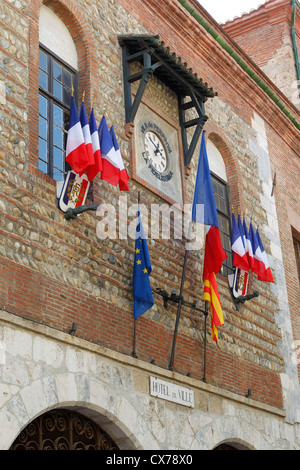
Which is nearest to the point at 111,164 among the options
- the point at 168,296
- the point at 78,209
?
the point at 78,209

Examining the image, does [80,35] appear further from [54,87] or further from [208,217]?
[208,217]

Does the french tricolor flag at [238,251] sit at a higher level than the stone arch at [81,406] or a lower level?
higher

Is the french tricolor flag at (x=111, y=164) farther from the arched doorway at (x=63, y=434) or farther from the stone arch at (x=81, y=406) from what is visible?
the arched doorway at (x=63, y=434)

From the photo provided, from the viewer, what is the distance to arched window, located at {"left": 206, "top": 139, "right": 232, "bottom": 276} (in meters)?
12.0

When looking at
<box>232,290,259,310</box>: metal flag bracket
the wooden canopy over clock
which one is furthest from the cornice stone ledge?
the wooden canopy over clock

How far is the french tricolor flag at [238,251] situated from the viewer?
439 inches

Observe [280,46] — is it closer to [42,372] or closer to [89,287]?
[89,287]

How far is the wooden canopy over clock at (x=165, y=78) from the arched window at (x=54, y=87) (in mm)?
896

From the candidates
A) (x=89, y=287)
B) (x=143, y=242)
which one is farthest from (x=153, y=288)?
(x=89, y=287)

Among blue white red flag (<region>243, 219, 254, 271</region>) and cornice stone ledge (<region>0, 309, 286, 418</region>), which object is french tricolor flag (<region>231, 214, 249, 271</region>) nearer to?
blue white red flag (<region>243, 219, 254, 271</region>)

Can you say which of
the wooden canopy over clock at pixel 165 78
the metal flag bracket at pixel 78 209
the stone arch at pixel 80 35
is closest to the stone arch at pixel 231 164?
the wooden canopy over clock at pixel 165 78

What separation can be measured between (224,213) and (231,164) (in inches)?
40.0

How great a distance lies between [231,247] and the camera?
38.0 feet

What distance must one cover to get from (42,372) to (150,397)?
5.94 ft
